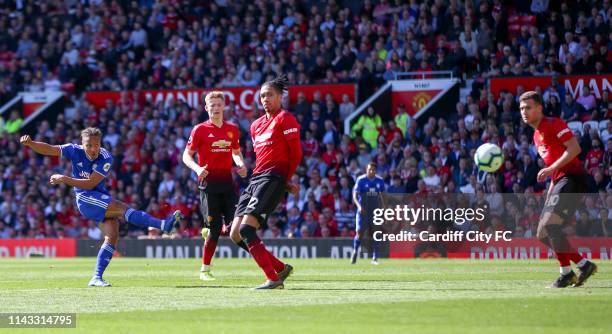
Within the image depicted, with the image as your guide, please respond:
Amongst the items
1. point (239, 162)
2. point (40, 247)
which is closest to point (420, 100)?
point (40, 247)

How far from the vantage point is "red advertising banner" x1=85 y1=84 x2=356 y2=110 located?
31750mm

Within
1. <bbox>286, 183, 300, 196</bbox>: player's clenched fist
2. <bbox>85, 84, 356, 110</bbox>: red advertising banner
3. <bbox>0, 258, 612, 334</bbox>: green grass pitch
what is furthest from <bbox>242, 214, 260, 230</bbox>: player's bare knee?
<bbox>85, 84, 356, 110</bbox>: red advertising banner

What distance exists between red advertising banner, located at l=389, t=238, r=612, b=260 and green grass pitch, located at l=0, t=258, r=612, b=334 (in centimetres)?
761

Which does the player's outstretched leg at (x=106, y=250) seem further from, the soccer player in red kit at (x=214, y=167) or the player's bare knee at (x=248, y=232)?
the player's bare knee at (x=248, y=232)

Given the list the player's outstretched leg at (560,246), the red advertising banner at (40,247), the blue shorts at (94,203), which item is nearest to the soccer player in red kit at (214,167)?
the blue shorts at (94,203)

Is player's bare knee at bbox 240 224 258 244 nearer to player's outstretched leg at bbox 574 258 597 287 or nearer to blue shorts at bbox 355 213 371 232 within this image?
player's outstretched leg at bbox 574 258 597 287

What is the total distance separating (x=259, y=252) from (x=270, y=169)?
0.95 metres

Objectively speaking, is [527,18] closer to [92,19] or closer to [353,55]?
[353,55]

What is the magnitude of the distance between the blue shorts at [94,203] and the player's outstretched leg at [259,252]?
2517mm

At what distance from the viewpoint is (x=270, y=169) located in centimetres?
1288

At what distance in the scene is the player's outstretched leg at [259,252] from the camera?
12.7 metres

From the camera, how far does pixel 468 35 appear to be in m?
29.7

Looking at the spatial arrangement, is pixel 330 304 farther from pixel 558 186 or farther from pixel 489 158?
pixel 489 158

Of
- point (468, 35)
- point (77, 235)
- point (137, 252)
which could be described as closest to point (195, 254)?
point (137, 252)
